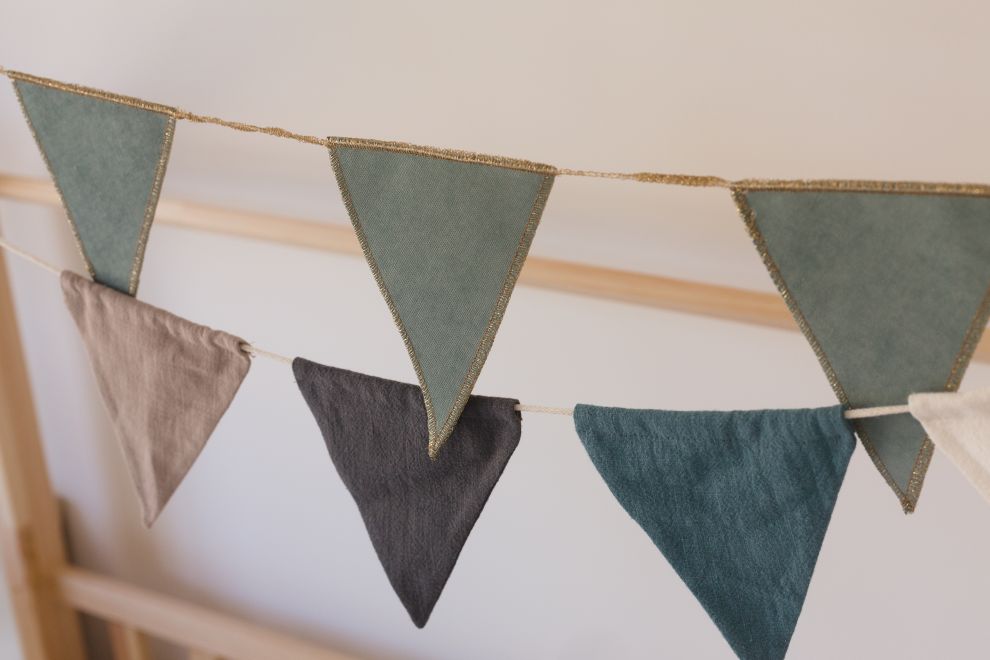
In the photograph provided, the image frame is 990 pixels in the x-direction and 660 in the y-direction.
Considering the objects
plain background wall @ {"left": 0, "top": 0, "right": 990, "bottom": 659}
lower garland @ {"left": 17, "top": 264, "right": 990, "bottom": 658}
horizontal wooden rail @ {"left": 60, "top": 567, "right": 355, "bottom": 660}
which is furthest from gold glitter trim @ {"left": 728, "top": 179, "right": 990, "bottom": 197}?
horizontal wooden rail @ {"left": 60, "top": 567, "right": 355, "bottom": 660}

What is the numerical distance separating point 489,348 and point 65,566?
3.03 ft

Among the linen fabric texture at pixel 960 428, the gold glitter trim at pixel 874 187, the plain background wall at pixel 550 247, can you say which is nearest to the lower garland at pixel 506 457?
the linen fabric texture at pixel 960 428

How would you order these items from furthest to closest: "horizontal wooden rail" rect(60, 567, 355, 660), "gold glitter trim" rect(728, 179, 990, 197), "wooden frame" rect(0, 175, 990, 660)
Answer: "horizontal wooden rail" rect(60, 567, 355, 660), "wooden frame" rect(0, 175, 990, 660), "gold glitter trim" rect(728, 179, 990, 197)

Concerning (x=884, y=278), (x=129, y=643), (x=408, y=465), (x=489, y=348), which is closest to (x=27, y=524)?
(x=129, y=643)

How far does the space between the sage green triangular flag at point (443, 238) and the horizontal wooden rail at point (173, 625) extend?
564 mm

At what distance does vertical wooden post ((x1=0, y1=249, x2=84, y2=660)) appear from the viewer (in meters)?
1.29

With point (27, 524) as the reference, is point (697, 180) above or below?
above

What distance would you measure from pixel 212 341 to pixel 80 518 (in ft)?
2.46

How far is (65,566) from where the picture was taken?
1.37 metres

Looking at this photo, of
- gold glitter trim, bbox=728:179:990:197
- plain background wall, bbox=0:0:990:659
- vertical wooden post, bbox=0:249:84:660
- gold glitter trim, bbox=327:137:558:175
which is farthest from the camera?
vertical wooden post, bbox=0:249:84:660

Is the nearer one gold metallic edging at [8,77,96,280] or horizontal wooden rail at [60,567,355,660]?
gold metallic edging at [8,77,96,280]

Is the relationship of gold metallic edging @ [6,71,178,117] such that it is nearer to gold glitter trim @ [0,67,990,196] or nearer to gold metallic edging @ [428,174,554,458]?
gold glitter trim @ [0,67,990,196]

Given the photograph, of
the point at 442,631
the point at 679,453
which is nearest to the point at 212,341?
the point at 679,453

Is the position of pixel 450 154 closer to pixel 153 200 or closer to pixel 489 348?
pixel 489 348
